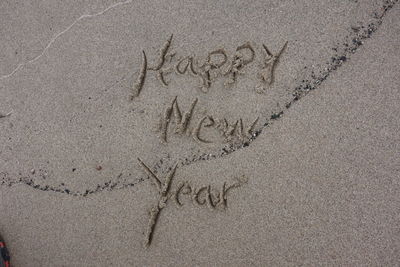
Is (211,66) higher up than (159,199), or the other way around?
(211,66)

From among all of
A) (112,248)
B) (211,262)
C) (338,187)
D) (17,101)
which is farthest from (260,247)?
(17,101)

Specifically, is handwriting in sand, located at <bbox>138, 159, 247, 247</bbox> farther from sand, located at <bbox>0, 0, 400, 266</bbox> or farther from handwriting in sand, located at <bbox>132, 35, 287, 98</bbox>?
handwriting in sand, located at <bbox>132, 35, 287, 98</bbox>

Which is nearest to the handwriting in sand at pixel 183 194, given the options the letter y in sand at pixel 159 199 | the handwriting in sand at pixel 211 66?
the letter y in sand at pixel 159 199

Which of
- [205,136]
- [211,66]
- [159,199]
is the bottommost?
[159,199]

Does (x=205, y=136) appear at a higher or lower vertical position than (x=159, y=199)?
higher

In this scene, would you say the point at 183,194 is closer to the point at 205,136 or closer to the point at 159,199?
the point at 159,199

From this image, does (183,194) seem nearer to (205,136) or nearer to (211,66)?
(205,136)

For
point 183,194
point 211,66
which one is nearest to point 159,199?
point 183,194

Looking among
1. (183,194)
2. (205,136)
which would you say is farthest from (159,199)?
(205,136)
